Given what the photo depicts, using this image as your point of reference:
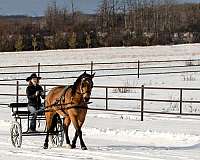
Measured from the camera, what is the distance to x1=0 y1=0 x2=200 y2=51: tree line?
71062 millimetres

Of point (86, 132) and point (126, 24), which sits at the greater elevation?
point (126, 24)

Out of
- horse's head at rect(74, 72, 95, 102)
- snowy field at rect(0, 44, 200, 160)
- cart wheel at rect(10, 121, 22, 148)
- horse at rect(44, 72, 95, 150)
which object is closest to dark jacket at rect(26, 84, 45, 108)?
horse at rect(44, 72, 95, 150)

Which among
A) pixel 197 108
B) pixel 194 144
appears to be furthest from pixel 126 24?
pixel 194 144

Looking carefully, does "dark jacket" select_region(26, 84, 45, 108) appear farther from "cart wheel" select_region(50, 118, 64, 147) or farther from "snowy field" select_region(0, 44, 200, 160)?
"snowy field" select_region(0, 44, 200, 160)

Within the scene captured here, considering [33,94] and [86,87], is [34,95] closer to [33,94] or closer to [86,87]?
[33,94]

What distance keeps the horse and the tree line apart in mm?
55355

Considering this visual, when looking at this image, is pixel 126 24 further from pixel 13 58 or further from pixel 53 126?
pixel 53 126

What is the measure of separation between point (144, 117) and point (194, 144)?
561 cm

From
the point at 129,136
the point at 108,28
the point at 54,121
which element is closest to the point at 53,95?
the point at 54,121

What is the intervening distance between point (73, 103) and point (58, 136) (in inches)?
57.2

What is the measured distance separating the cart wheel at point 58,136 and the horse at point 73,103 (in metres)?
0.17

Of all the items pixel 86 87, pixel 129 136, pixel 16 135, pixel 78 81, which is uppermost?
pixel 78 81

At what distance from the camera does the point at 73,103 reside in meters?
11.6

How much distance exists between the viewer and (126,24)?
322 feet
